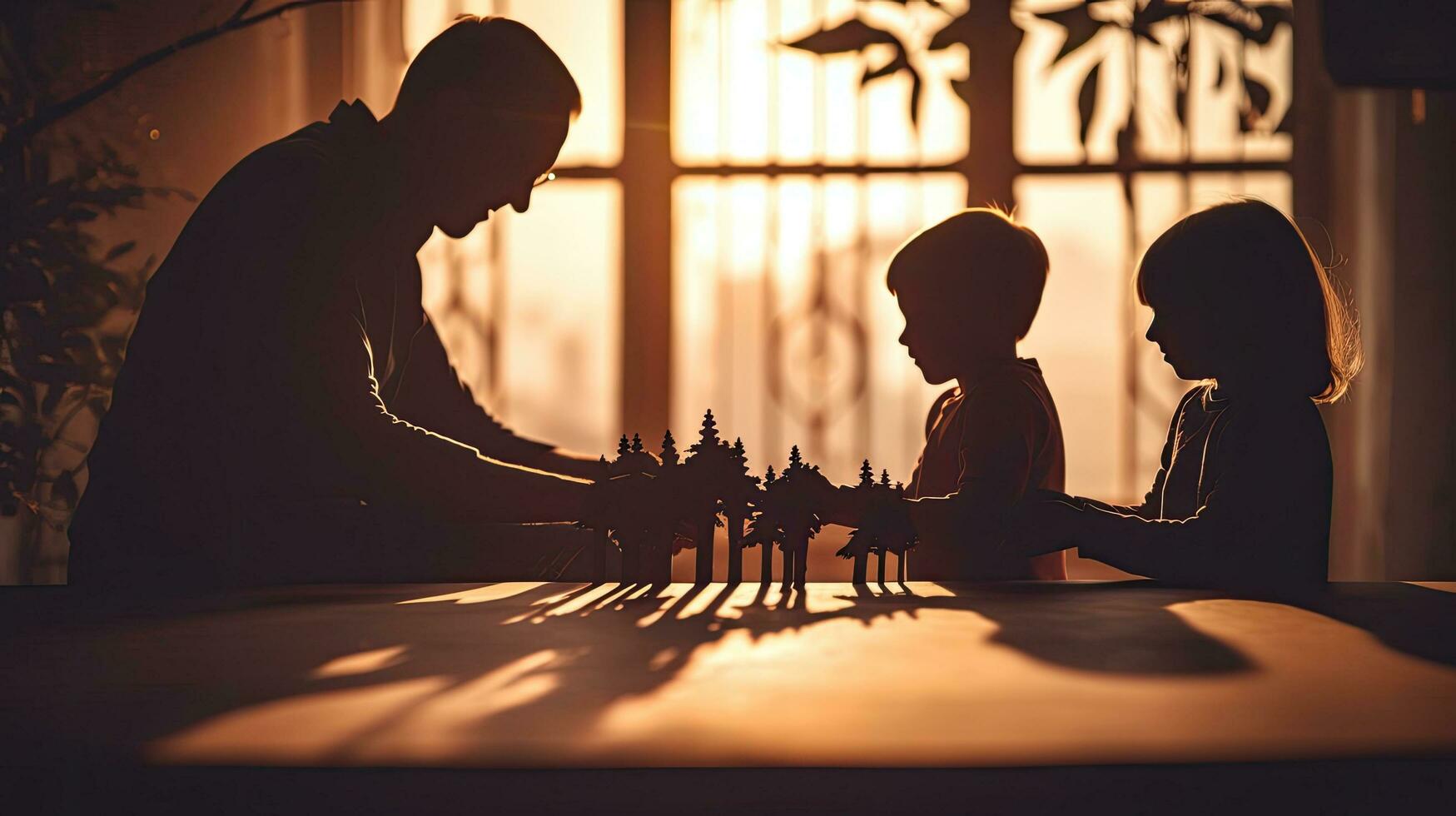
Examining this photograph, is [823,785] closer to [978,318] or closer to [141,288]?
[978,318]

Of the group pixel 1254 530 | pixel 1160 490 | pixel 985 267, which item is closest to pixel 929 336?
pixel 985 267

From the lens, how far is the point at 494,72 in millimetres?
1156

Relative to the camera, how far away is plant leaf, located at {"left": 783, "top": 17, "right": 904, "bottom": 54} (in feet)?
6.00

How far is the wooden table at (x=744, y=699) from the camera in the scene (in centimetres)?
41

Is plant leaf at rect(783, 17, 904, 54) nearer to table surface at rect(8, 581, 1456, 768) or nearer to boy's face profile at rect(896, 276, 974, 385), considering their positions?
boy's face profile at rect(896, 276, 974, 385)

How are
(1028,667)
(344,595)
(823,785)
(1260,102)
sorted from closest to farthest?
(823,785) < (1028,667) < (344,595) < (1260,102)

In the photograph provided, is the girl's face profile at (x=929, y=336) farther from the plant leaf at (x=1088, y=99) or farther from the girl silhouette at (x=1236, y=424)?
the plant leaf at (x=1088, y=99)

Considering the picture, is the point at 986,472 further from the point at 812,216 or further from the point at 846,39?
the point at 812,216

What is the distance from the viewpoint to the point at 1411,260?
102 inches

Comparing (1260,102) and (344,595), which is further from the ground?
(1260,102)

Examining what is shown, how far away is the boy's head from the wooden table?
1.69 feet

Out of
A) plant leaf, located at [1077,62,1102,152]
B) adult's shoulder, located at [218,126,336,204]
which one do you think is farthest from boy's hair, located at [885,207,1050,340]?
adult's shoulder, located at [218,126,336,204]

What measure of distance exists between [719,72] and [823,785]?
100.0 inches

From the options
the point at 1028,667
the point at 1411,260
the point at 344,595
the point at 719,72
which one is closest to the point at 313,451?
the point at 344,595
